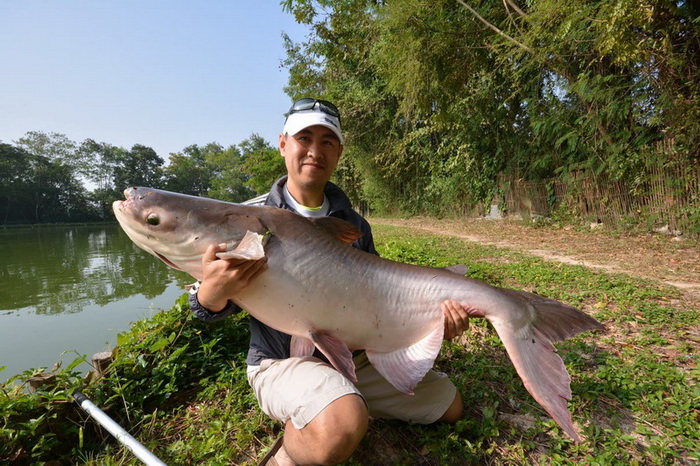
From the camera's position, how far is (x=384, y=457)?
6.20ft

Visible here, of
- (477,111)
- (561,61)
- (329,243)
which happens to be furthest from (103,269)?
(561,61)

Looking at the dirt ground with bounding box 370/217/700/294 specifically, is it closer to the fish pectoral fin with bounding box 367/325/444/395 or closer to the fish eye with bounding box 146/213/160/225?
the fish pectoral fin with bounding box 367/325/444/395

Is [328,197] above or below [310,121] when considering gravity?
below

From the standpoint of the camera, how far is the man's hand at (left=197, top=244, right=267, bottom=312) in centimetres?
159

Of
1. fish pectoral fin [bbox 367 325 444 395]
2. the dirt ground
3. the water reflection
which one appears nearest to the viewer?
fish pectoral fin [bbox 367 325 444 395]

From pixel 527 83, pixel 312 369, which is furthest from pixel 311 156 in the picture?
pixel 527 83

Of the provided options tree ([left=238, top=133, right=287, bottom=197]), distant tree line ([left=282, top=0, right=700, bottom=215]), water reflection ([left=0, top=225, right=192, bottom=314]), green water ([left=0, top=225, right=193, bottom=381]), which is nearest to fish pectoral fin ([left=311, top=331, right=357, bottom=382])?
green water ([left=0, top=225, right=193, bottom=381])

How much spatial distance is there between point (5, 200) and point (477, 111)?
192 ft

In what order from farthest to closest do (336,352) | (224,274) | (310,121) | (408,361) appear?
(310,121) < (408,361) < (336,352) < (224,274)

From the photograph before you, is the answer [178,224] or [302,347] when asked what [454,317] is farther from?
[178,224]

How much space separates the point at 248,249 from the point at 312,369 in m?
0.68

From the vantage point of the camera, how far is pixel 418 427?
206 cm

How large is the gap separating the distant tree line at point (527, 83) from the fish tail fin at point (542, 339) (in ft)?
19.3

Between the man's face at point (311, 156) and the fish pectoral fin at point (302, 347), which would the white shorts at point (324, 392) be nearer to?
the fish pectoral fin at point (302, 347)
